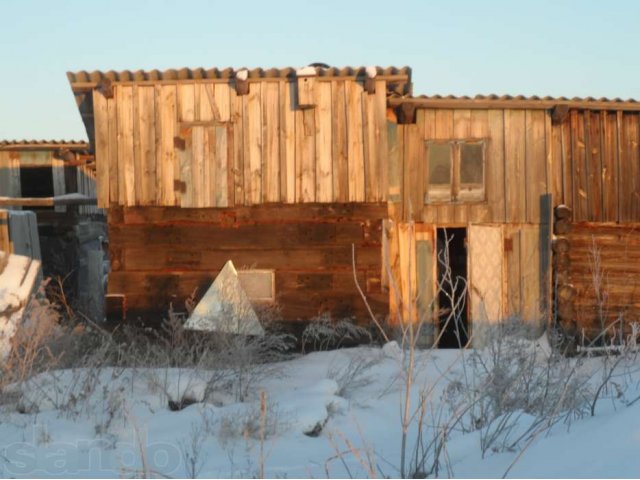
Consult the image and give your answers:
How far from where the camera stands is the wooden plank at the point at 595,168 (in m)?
12.9

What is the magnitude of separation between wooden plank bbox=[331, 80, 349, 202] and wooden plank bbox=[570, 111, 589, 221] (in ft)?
13.6

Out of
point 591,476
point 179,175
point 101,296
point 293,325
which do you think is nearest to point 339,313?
point 293,325

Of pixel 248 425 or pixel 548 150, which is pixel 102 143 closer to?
pixel 248 425

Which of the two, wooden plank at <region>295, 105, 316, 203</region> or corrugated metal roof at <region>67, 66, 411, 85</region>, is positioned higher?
corrugated metal roof at <region>67, 66, 411, 85</region>

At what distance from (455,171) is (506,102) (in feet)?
4.74

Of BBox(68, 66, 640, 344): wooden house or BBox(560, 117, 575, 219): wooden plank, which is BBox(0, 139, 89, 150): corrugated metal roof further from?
BBox(560, 117, 575, 219): wooden plank

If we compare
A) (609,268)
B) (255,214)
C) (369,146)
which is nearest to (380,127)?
(369,146)

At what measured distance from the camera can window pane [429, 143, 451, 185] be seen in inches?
504

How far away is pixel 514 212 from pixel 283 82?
4579 mm

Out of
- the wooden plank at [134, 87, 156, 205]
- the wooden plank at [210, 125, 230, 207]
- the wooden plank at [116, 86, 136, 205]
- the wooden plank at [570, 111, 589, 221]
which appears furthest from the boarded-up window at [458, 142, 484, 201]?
the wooden plank at [116, 86, 136, 205]

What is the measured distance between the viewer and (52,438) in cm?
644

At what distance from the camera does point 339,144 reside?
39.0 feet

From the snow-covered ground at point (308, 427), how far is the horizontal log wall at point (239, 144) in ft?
12.4

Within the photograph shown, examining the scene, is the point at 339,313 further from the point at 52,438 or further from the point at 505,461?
the point at 505,461
